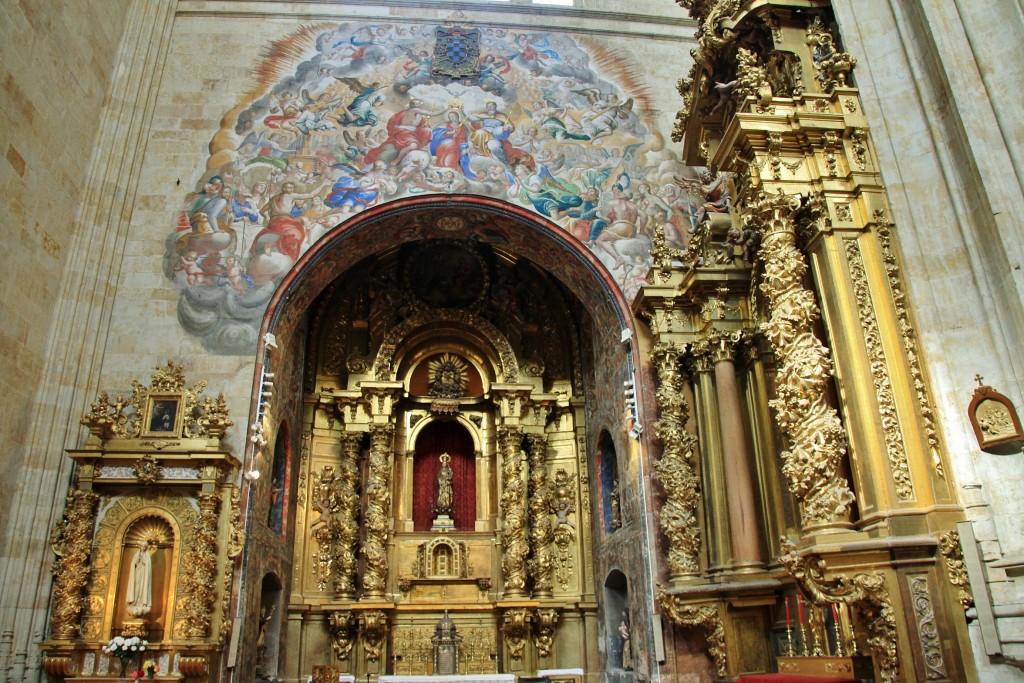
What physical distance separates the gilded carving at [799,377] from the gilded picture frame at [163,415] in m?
8.83

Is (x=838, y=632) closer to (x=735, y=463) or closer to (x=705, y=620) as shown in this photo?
(x=705, y=620)

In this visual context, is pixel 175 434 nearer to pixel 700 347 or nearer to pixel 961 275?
pixel 700 347

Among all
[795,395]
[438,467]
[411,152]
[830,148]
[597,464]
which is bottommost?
[795,395]

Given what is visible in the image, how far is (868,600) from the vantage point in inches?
308

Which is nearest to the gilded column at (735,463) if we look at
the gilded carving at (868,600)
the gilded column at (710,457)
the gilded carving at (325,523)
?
the gilded column at (710,457)

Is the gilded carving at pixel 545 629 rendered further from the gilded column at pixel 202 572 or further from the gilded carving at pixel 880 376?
the gilded carving at pixel 880 376

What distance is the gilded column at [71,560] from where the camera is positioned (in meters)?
11.2

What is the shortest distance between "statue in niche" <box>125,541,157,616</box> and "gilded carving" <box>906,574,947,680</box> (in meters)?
9.77

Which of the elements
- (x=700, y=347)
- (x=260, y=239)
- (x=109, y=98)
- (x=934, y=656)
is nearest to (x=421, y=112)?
(x=260, y=239)

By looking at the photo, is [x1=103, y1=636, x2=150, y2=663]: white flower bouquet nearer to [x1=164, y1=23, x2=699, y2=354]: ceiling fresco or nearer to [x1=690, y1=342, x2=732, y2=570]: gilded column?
[x1=164, y1=23, x2=699, y2=354]: ceiling fresco

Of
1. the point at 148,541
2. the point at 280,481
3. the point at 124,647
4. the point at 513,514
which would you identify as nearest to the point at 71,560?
the point at 148,541

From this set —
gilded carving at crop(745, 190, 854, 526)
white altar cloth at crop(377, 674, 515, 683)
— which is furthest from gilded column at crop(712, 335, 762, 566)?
white altar cloth at crop(377, 674, 515, 683)

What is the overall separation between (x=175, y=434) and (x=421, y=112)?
7.67m

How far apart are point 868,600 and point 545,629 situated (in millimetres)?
9965
